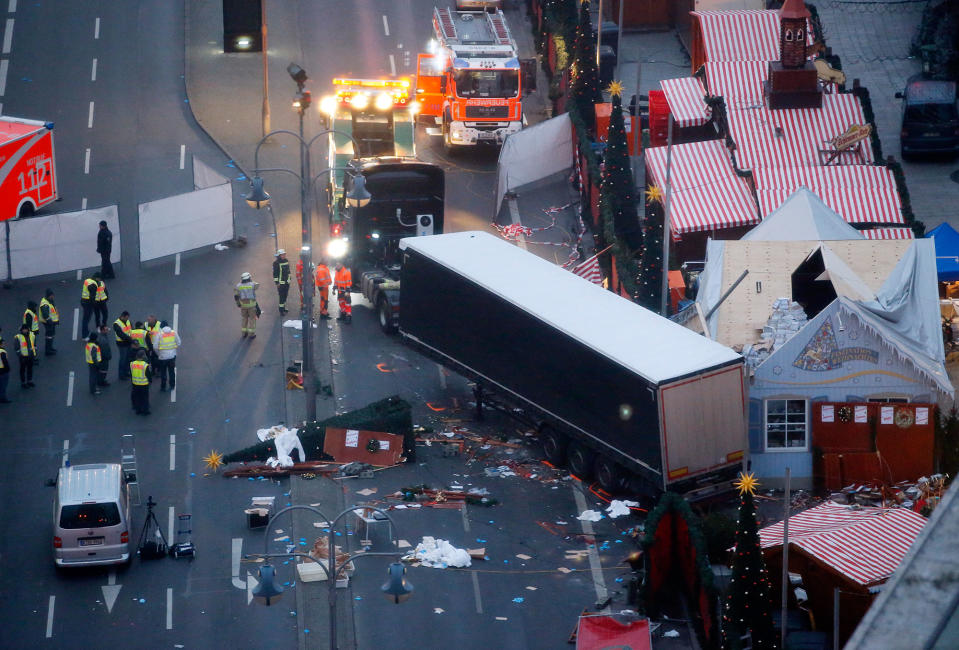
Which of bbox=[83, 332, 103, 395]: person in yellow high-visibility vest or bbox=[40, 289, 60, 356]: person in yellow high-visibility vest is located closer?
bbox=[83, 332, 103, 395]: person in yellow high-visibility vest

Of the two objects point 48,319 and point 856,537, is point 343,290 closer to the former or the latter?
point 48,319

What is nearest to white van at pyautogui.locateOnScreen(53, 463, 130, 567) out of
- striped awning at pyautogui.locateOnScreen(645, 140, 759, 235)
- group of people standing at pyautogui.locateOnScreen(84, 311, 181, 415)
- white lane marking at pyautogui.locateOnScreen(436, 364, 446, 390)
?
group of people standing at pyautogui.locateOnScreen(84, 311, 181, 415)

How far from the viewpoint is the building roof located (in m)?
37.0

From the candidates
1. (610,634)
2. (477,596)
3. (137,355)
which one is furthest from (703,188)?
(610,634)

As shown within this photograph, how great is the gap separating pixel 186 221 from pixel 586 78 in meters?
12.6

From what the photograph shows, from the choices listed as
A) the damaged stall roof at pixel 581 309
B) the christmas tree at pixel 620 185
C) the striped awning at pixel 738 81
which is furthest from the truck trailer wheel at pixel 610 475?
the striped awning at pixel 738 81

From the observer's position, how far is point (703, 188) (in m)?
42.6

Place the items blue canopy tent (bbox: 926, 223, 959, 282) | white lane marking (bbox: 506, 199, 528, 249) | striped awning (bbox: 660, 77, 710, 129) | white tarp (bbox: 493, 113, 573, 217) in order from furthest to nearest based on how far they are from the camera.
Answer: striped awning (bbox: 660, 77, 710, 129) < white tarp (bbox: 493, 113, 573, 217) < white lane marking (bbox: 506, 199, 528, 249) < blue canopy tent (bbox: 926, 223, 959, 282)

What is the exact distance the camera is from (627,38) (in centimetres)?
5622

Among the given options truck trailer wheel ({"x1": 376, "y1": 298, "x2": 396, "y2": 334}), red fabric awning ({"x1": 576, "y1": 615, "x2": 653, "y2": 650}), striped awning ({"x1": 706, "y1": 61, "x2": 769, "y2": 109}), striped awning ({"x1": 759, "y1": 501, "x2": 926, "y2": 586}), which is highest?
striped awning ({"x1": 706, "y1": 61, "x2": 769, "y2": 109})

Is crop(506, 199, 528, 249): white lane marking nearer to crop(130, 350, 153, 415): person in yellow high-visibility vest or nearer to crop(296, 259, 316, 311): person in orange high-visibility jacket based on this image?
crop(296, 259, 316, 311): person in orange high-visibility jacket

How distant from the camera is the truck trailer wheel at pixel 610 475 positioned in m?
31.3

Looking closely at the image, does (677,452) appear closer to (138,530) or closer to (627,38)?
(138,530)

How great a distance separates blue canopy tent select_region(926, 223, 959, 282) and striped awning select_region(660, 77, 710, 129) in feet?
Answer: 30.0
